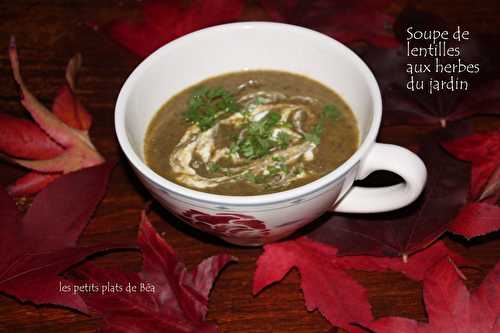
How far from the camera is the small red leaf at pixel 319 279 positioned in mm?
1580

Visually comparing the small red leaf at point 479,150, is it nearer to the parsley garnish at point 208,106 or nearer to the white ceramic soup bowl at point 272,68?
the white ceramic soup bowl at point 272,68

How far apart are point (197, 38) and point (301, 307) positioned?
706mm

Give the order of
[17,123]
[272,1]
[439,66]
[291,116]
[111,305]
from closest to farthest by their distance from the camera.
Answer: [111,305]
[291,116]
[17,123]
[439,66]
[272,1]

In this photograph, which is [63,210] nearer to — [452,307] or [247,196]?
[247,196]

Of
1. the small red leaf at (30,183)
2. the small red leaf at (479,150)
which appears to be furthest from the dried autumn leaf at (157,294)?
the small red leaf at (479,150)

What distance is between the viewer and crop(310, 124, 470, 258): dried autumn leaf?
1693 millimetres

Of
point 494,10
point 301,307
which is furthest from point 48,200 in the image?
point 494,10

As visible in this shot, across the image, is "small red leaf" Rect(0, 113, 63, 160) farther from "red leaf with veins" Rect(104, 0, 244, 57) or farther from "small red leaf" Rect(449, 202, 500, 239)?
"small red leaf" Rect(449, 202, 500, 239)

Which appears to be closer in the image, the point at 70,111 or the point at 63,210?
the point at 63,210

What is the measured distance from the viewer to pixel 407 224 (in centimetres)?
173

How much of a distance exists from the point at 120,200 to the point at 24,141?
0.30 m

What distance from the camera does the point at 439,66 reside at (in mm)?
2074

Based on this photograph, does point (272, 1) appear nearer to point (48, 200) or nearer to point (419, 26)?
point (419, 26)

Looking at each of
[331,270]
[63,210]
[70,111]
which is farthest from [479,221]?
[70,111]
